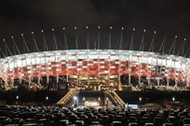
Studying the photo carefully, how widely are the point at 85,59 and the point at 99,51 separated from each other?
21.6ft

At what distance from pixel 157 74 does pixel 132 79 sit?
1536cm

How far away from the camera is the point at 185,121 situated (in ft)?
93.5

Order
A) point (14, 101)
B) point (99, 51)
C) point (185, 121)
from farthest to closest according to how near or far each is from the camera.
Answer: point (99, 51) < point (14, 101) < point (185, 121)

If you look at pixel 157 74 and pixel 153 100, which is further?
pixel 157 74

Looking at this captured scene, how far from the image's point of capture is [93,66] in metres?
124

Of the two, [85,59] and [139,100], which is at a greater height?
[85,59]

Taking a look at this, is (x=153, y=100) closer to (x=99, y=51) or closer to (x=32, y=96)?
(x=32, y=96)

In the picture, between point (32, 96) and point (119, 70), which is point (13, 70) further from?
point (32, 96)

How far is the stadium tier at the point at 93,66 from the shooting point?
396 ft

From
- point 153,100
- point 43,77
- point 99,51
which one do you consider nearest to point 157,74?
point 99,51

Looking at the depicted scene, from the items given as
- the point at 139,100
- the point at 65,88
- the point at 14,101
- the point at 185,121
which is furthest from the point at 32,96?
the point at 185,121

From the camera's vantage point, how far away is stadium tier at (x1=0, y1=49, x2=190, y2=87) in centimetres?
12062

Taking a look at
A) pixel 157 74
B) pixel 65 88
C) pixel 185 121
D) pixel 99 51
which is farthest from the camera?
pixel 157 74

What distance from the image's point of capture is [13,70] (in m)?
128
